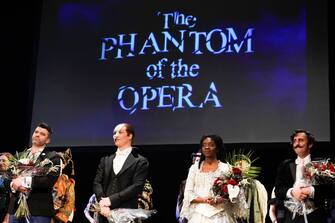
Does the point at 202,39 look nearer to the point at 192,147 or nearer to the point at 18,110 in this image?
the point at 192,147

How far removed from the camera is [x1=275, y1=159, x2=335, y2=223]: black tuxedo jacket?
14.1ft

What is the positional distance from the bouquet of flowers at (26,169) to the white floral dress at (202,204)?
1.12 meters

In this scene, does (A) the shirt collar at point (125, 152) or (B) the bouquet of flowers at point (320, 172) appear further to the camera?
(A) the shirt collar at point (125, 152)

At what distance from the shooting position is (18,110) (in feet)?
25.8

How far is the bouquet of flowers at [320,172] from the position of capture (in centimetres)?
422

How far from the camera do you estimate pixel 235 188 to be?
4328 mm

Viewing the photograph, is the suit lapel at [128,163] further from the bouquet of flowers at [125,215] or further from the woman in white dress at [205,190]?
the woman in white dress at [205,190]

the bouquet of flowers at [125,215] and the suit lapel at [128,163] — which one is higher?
the suit lapel at [128,163]

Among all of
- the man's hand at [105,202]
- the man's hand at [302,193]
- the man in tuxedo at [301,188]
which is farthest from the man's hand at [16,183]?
the man's hand at [302,193]

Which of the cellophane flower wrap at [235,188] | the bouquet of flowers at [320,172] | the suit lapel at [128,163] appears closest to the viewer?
the bouquet of flowers at [320,172]

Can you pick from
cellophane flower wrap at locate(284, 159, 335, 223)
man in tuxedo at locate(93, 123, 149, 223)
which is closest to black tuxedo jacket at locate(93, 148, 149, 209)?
man in tuxedo at locate(93, 123, 149, 223)

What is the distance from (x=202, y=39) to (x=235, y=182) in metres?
3.05

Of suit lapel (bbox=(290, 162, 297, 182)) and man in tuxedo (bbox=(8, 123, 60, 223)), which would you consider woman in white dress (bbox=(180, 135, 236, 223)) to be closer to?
→ suit lapel (bbox=(290, 162, 297, 182))

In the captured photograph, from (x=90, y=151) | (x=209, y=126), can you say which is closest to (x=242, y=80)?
(x=209, y=126)
